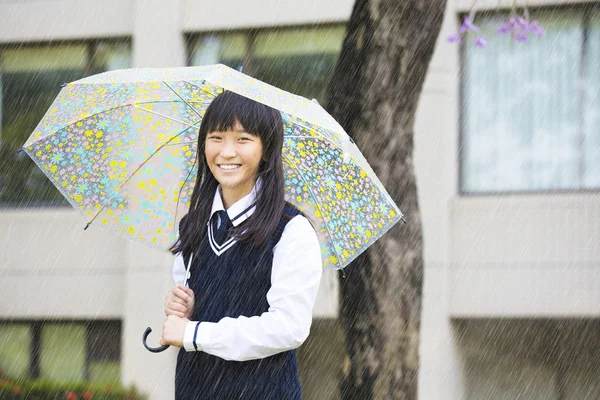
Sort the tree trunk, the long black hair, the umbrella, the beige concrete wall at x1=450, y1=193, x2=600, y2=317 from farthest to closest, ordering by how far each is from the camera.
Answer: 1. the beige concrete wall at x1=450, y1=193, x2=600, y2=317
2. the tree trunk
3. the umbrella
4. the long black hair

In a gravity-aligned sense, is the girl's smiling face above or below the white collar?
above

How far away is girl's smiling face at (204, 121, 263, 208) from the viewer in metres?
3.13

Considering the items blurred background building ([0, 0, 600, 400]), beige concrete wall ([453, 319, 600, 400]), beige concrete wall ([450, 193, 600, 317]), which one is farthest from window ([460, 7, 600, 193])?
beige concrete wall ([453, 319, 600, 400])

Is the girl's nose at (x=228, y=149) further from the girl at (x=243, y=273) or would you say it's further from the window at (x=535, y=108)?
the window at (x=535, y=108)

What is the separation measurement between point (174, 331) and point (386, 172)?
9.50 ft

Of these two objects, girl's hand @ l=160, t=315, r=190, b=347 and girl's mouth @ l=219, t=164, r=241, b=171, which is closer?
girl's hand @ l=160, t=315, r=190, b=347

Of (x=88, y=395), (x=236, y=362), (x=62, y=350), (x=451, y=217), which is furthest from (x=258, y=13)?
(x=236, y=362)

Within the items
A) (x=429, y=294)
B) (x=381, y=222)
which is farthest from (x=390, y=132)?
(x=429, y=294)

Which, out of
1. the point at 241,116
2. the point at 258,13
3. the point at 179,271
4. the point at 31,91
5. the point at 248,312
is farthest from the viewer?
the point at 31,91

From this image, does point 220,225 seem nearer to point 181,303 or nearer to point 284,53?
point 181,303

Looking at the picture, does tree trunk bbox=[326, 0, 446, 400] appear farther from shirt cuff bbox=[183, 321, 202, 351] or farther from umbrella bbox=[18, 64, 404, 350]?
shirt cuff bbox=[183, 321, 202, 351]

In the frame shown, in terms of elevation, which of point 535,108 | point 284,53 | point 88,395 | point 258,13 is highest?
point 258,13

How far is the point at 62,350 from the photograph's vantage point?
1104 cm

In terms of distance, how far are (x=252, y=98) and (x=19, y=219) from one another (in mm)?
8404
